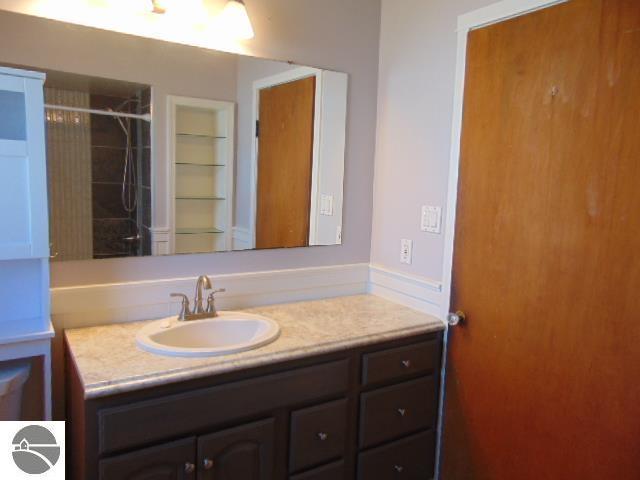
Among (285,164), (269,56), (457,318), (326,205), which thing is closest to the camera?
(457,318)

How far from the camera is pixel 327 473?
1754mm

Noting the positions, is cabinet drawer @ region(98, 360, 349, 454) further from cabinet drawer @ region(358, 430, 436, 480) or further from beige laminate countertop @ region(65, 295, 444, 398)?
cabinet drawer @ region(358, 430, 436, 480)

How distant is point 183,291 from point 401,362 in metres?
0.91

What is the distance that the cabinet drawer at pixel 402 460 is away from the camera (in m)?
1.86

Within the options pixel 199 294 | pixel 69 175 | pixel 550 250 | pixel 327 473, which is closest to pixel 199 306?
pixel 199 294

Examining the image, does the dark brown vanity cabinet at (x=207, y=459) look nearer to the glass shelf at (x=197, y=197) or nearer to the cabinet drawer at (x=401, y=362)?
the cabinet drawer at (x=401, y=362)

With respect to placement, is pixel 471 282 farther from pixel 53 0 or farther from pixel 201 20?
pixel 53 0

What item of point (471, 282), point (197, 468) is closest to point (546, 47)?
point (471, 282)

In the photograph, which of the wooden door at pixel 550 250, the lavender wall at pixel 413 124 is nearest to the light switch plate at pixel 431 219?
the lavender wall at pixel 413 124

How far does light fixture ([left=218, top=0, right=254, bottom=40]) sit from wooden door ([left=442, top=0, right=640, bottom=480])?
2.86ft

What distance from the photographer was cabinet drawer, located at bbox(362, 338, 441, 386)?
1.80m

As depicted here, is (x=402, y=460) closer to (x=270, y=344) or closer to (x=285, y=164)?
(x=270, y=344)

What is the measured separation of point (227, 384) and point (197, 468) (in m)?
0.26

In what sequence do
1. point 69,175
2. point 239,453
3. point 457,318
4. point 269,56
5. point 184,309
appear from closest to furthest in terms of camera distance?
point 239,453 < point 69,175 < point 184,309 < point 457,318 < point 269,56
